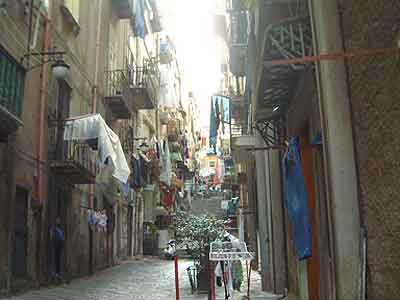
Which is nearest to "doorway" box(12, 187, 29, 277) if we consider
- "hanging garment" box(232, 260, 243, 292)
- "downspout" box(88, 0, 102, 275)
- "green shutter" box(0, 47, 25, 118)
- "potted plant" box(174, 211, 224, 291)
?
"green shutter" box(0, 47, 25, 118)

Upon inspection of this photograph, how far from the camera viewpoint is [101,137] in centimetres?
1248

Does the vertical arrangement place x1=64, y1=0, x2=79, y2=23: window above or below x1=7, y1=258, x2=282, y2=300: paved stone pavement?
above

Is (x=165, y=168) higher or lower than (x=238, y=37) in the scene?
lower

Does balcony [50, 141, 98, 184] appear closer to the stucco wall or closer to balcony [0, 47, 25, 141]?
balcony [0, 47, 25, 141]

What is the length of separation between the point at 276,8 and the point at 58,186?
911cm

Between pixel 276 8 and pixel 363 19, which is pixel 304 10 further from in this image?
pixel 363 19

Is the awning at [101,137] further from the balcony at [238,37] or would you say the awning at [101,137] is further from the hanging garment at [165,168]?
the hanging garment at [165,168]

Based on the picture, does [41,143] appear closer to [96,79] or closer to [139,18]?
[96,79]

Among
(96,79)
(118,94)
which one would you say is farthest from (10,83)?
(118,94)

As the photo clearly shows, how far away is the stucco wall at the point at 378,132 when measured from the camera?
406 cm

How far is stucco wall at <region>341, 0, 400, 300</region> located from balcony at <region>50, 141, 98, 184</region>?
9.50 metres

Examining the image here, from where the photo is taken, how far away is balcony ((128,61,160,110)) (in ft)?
72.1

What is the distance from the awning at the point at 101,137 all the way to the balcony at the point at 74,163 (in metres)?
0.69

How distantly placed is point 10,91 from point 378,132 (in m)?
6.54
